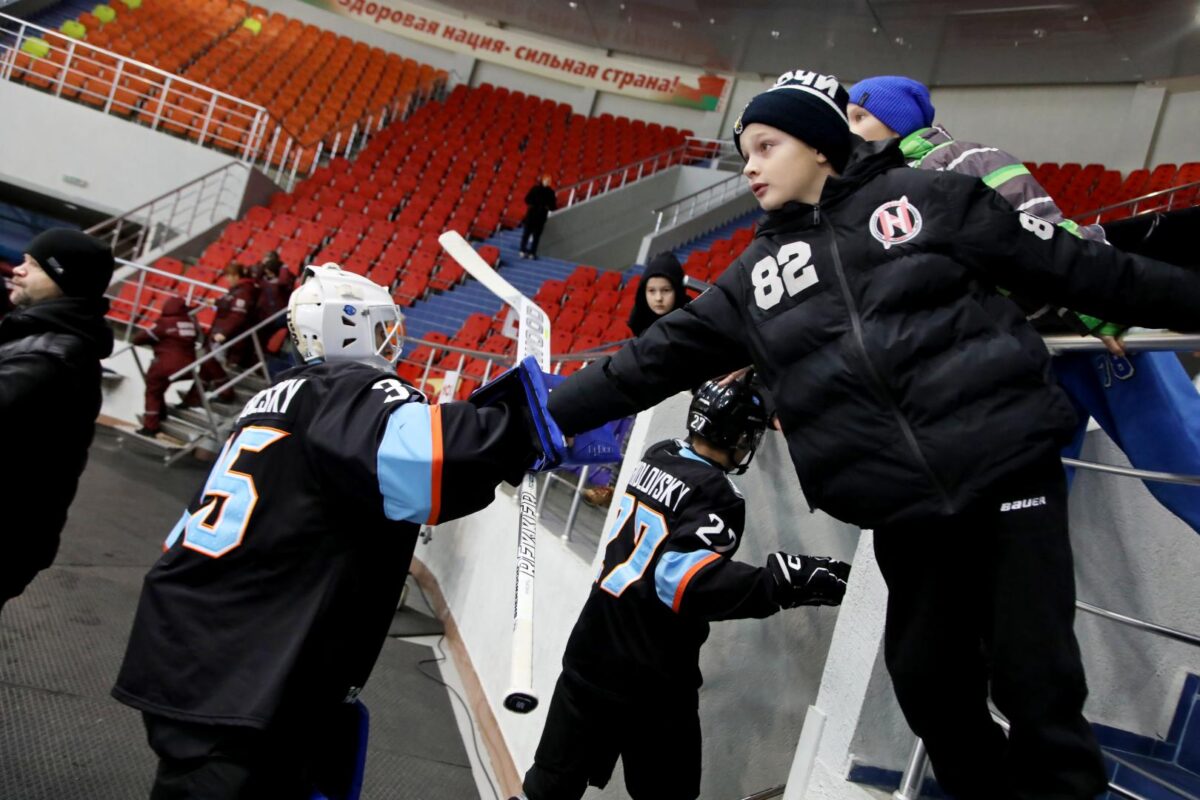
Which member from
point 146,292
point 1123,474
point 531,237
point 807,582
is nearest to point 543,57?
point 531,237

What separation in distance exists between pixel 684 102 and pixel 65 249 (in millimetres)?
16713

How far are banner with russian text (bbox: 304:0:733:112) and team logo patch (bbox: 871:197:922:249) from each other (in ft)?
56.7

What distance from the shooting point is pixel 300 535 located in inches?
73.2

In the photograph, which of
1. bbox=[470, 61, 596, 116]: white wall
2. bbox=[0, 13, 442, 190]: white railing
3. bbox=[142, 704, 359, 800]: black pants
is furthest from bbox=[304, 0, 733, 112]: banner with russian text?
bbox=[142, 704, 359, 800]: black pants

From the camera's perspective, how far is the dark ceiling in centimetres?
1173

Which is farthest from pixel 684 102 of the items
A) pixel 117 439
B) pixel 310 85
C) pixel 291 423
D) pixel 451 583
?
pixel 291 423

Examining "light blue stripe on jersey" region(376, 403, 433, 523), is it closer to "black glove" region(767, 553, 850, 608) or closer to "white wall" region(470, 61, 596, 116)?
"black glove" region(767, 553, 850, 608)

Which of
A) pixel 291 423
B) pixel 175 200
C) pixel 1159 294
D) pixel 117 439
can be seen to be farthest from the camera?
pixel 175 200

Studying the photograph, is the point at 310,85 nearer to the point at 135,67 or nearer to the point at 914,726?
the point at 135,67

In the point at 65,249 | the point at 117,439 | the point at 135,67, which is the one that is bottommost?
the point at 117,439

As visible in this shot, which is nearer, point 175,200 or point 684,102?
point 175,200

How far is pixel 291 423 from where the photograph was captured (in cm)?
191

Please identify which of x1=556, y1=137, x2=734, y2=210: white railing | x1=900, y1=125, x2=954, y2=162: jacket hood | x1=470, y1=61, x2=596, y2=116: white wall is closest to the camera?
x1=900, y1=125, x2=954, y2=162: jacket hood

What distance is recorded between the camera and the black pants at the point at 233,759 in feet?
5.81
